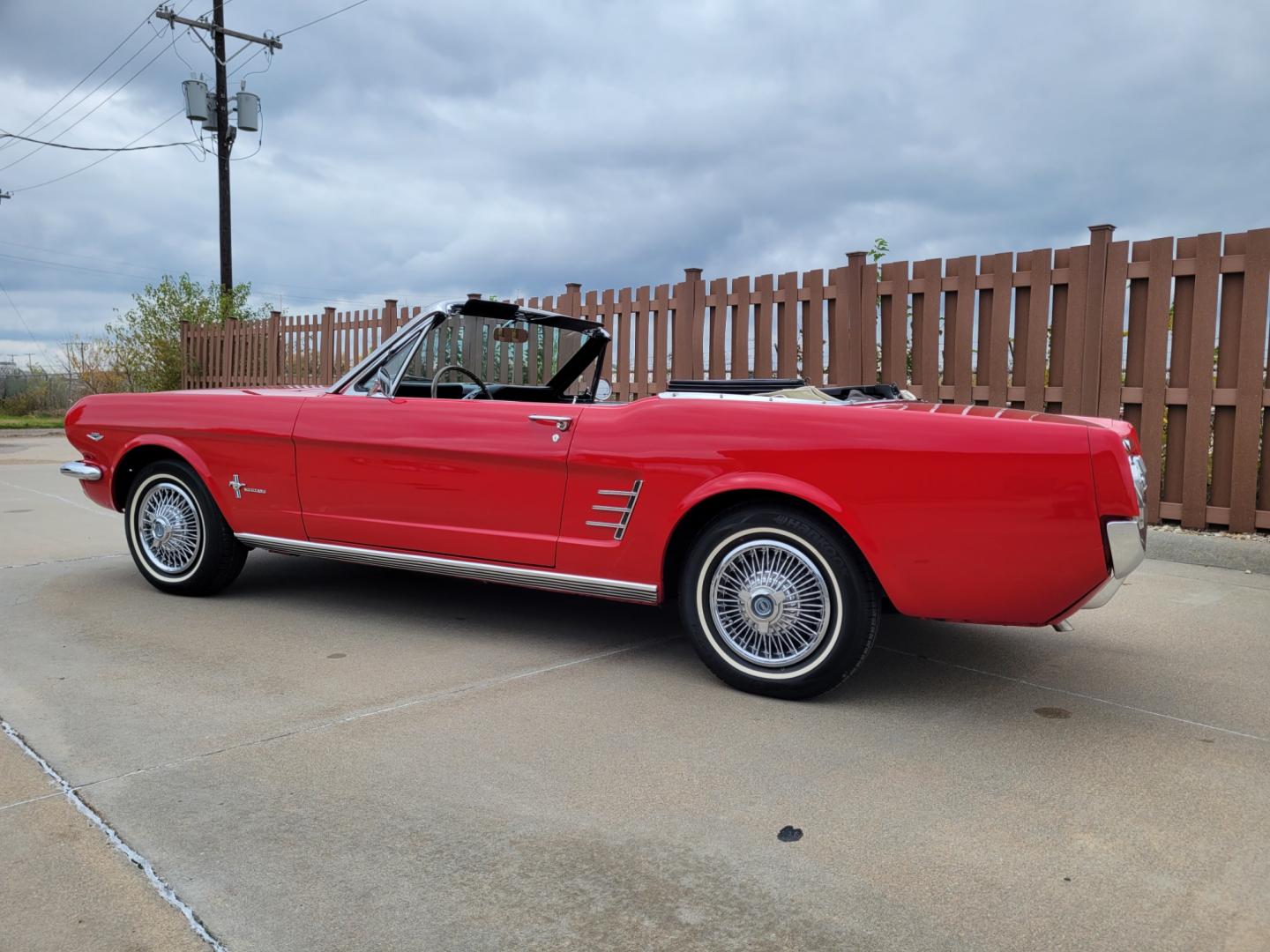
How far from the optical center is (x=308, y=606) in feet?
15.8

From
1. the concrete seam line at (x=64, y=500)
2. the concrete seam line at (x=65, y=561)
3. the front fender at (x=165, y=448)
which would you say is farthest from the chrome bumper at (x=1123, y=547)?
the concrete seam line at (x=64, y=500)

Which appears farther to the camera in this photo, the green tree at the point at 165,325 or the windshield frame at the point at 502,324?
the green tree at the point at 165,325

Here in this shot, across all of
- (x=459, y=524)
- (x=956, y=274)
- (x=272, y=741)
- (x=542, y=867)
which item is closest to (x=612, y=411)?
(x=459, y=524)

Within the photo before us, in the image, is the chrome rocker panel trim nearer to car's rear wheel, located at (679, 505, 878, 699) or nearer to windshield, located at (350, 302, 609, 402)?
car's rear wheel, located at (679, 505, 878, 699)

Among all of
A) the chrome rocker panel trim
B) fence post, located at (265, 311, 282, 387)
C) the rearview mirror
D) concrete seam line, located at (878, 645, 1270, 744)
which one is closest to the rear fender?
the chrome rocker panel trim

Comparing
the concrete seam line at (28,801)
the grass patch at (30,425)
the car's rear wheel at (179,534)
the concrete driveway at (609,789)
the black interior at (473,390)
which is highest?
the black interior at (473,390)

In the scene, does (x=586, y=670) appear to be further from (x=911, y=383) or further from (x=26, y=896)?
(x=911, y=383)

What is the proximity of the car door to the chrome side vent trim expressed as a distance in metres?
0.18

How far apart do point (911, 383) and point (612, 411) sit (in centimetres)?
486

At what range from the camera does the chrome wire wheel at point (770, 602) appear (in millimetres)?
3404

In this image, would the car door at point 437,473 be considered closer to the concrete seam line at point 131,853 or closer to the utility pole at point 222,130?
the concrete seam line at point 131,853


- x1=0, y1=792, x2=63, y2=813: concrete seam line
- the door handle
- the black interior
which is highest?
the black interior

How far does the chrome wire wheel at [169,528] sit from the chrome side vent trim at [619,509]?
7.59 ft

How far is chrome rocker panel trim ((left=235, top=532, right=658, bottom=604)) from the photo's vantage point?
377 centimetres
